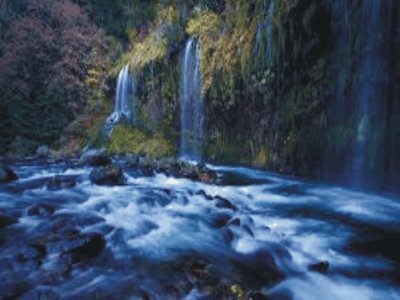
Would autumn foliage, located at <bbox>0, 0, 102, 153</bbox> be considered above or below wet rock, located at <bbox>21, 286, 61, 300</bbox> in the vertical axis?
above

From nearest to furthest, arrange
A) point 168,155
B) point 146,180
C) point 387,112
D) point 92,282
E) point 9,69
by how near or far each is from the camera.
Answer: point 92,282
point 387,112
point 146,180
point 168,155
point 9,69

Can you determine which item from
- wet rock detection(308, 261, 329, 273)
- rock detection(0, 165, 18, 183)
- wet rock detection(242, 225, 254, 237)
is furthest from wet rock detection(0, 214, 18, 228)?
wet rock detection(308, 261, 329, 273)

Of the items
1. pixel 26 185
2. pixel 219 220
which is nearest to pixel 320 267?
pixel 219 220

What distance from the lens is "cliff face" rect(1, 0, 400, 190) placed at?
6.45 metres

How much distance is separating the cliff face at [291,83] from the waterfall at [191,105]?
325 millimetres

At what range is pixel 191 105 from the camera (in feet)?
40.3

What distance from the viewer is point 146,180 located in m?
8.83

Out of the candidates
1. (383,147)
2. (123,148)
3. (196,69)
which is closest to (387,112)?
(383,147)

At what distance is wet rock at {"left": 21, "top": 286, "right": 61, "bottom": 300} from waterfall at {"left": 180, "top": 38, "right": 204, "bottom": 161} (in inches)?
351

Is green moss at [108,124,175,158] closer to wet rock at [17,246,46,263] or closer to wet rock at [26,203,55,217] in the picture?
wet rock at [26,203,55,217]

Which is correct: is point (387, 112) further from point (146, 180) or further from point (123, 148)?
point (123, 148)

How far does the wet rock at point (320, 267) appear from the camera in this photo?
364cm

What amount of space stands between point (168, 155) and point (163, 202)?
6585 mm

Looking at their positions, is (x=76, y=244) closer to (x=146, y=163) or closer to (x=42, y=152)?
(x=146, y=163)
